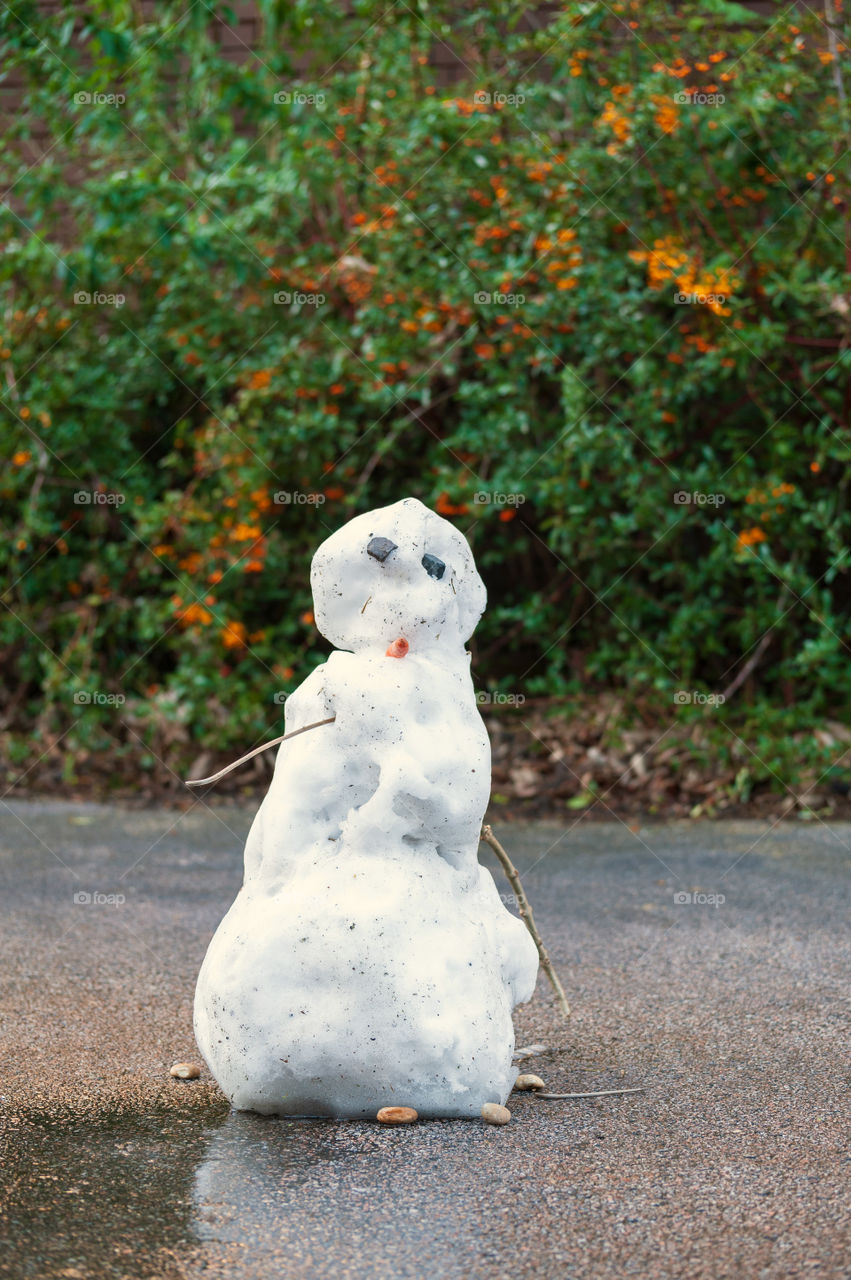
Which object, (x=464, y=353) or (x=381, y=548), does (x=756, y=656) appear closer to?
(x=464, y=353)

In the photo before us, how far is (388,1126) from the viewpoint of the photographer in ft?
8.70

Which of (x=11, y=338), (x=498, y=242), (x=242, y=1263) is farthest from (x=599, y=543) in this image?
(x=242, y=1263)

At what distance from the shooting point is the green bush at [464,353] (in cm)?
654

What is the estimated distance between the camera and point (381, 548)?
2812 mm

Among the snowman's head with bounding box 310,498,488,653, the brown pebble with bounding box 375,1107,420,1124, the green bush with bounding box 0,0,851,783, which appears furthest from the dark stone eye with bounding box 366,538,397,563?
the green bush with bounding box 0,0,851,783

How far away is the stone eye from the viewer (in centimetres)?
285

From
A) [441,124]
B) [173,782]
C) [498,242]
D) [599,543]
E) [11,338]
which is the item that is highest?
[441,124]

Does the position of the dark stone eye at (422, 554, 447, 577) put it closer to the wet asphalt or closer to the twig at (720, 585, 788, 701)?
the wet asphalt

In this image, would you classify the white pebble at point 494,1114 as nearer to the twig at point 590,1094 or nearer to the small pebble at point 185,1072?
the twig at point 590,1094

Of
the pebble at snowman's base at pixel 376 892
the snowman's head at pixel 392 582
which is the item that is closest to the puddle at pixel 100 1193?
the pebble at snowman's base at pixel 376 892

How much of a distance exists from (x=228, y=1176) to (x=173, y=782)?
186 inches

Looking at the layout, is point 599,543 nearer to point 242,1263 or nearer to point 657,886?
point 657,886

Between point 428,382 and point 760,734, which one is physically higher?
point 428,382

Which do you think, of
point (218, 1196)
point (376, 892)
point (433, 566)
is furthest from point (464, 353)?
point (218, 1196)
